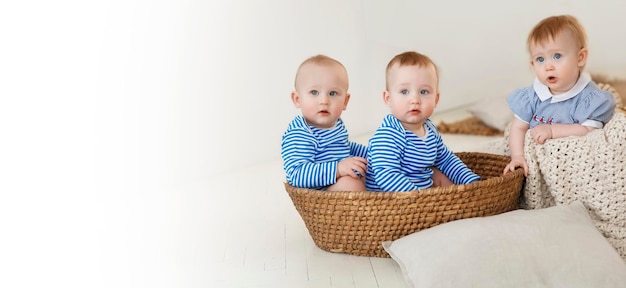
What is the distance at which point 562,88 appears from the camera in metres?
2.25

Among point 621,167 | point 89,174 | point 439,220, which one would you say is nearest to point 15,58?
point 89,174

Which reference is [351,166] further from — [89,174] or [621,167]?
[89,174]

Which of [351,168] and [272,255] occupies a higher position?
[351,168]

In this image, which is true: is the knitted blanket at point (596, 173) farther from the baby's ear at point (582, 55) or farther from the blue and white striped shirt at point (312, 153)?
the blue and white striped shirt at point (312, 153)

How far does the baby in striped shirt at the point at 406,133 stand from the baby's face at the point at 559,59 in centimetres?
30

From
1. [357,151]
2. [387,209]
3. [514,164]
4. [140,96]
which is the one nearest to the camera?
[387,209]

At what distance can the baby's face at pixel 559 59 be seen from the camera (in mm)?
2180

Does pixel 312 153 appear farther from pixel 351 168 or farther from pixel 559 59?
pixel 559 59

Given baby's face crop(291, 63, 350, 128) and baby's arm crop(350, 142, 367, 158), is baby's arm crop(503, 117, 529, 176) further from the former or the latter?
baby's face crop(291, 63, 350, 128)

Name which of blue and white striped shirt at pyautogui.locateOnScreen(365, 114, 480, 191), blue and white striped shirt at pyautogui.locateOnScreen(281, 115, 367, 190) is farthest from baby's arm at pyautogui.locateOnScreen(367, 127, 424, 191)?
blue and white striped shirt at pyautogui.locateOnScreen(281, 115, 367, 190)

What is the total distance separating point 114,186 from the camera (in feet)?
10.8

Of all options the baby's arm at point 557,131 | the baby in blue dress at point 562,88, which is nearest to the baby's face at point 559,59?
the baby in blue dress at point 562,88

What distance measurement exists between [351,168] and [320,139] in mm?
157

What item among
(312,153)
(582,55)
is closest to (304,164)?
(312,153)
